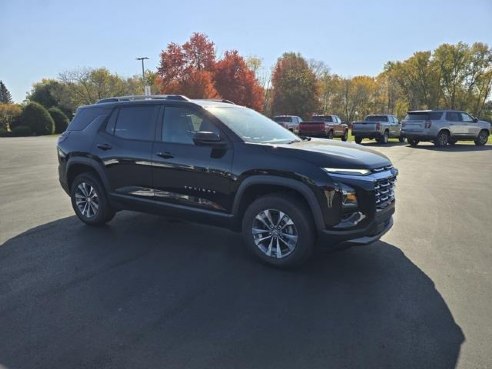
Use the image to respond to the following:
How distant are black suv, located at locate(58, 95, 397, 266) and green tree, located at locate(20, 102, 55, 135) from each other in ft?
142

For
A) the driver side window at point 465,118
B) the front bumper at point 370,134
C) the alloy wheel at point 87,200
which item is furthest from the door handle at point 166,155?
the driver side window at point 465,118

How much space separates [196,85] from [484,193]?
1611 inches

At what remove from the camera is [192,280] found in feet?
14.2

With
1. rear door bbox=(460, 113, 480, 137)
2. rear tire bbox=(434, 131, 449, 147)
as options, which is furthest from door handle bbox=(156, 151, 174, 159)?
rear door bbox=(460, 113, 480, 137)

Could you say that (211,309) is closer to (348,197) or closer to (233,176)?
(233,176)

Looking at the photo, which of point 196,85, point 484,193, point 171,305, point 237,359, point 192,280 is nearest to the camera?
point 237,359

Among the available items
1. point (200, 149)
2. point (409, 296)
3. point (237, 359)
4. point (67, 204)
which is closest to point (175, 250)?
point (200, 149)

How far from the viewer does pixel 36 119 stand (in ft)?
145

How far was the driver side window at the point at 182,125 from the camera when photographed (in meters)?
5.11

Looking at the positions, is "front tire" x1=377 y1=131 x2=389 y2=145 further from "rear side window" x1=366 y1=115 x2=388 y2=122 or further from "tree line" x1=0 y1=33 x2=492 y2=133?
"tree line" x1=0 y1=33 x2=492 y2=133

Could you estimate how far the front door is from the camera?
4.84 m

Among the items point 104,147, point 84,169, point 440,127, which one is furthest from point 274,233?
point 440,127

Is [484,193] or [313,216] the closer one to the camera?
[313,216]

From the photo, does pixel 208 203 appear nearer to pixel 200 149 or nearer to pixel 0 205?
pixel 200 149
